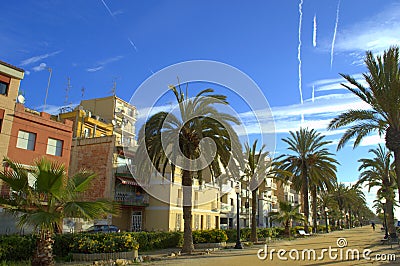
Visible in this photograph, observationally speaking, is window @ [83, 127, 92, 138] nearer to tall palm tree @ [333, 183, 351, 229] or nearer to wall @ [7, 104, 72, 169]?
wall @ [7, 104, 72, 169]

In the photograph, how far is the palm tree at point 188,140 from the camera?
18.9 metres

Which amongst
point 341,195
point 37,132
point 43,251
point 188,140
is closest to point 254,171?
point 188,140

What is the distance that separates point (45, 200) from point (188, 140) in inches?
352

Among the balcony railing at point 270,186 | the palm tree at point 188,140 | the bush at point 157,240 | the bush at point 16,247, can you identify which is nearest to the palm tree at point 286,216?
the bush at point 157,240

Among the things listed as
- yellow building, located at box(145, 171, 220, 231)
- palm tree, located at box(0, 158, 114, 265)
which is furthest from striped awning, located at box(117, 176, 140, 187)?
palm tree, located at box(0, 158, 114, 265)

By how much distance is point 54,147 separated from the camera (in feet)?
87.2

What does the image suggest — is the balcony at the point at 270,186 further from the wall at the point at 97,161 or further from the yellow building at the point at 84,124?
the wall at the point at 97,161

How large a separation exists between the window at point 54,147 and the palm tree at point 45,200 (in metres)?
15.7

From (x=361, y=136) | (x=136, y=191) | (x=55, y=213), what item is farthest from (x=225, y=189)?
(x=55, y=213)

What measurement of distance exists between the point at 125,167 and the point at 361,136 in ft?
71.4

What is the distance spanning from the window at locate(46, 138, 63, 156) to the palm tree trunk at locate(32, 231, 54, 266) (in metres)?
16.0

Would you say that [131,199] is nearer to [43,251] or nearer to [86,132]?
[86,132]

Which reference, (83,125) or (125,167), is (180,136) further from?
(83,125)

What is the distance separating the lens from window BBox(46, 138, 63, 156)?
26175 millimetres
